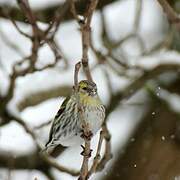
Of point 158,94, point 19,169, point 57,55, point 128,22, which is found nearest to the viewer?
point 57,55

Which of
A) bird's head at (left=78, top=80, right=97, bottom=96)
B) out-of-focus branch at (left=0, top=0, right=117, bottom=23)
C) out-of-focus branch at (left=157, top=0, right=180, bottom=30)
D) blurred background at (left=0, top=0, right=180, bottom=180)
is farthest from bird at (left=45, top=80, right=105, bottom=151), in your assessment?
out-of-focus branch at (left=0, top=0, right=117, bottom=23)

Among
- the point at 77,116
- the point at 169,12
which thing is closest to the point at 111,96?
the point at 77,116

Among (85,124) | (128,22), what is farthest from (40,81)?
(85,124)

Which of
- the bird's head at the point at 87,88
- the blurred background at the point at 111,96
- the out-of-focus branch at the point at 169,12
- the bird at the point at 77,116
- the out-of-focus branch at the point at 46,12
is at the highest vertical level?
the out-of-focus branch at the point at 169,12

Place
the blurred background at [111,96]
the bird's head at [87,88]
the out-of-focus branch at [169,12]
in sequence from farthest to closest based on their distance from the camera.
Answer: the blurred background at [111,96], the bird's head at [87,88], the out-of-focus branch at [169,12]

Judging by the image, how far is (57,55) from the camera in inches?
219

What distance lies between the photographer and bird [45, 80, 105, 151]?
192 inches

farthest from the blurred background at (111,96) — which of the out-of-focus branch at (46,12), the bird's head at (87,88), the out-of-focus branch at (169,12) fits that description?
the out-of-focus branch at (169,12)

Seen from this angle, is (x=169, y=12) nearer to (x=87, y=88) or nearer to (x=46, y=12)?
(x=87, y=88)

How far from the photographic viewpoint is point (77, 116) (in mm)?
4973

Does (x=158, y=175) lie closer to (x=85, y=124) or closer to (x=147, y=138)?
(x=147, y=138)

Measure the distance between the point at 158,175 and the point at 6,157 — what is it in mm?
1272

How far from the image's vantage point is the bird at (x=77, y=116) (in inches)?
192

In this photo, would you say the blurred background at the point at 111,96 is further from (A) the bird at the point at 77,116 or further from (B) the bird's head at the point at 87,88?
(B) the bird's head at the point at 87,88
